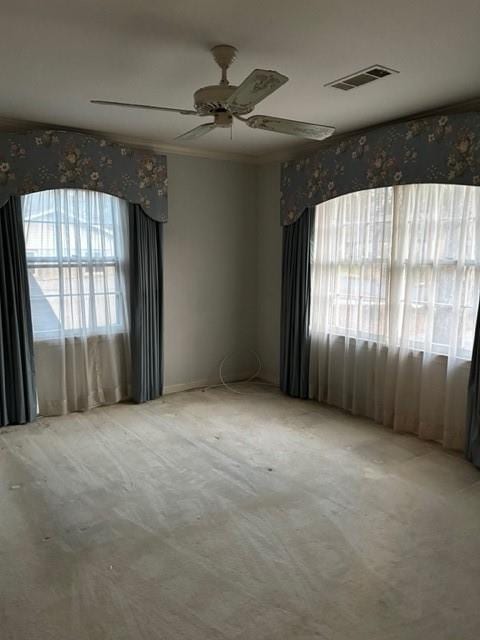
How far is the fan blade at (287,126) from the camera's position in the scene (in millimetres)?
2621

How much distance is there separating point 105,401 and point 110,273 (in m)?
1.22

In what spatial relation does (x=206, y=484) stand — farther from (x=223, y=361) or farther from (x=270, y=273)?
(x=270, y=273)

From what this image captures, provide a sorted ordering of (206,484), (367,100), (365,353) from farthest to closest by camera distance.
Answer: (365,353) < (367,100) < (206,484)

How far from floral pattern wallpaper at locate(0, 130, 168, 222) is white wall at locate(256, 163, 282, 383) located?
1.20 m

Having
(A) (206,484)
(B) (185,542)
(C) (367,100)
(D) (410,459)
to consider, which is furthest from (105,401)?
(C) (367,100)

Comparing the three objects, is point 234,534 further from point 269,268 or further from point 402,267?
point 269,268

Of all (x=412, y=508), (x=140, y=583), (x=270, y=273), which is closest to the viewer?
(x=140, y=583)

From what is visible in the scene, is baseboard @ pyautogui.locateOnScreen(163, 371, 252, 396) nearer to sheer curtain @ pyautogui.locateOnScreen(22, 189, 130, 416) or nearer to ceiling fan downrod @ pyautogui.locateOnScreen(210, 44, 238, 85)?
sheer curtain @ pyautogui.locateOnScreen(22, 189, 130, 416)

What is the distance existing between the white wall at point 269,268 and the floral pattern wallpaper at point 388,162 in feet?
1.05

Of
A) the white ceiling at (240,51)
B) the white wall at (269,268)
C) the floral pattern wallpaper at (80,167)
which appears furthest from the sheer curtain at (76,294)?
the white wall at (269,268)

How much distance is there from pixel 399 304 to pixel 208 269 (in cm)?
212

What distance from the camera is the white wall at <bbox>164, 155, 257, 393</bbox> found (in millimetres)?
5062

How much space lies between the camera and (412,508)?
9.41ft

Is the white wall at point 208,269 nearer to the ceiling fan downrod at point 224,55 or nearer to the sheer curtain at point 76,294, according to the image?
the sheer curtain at point 76,294
